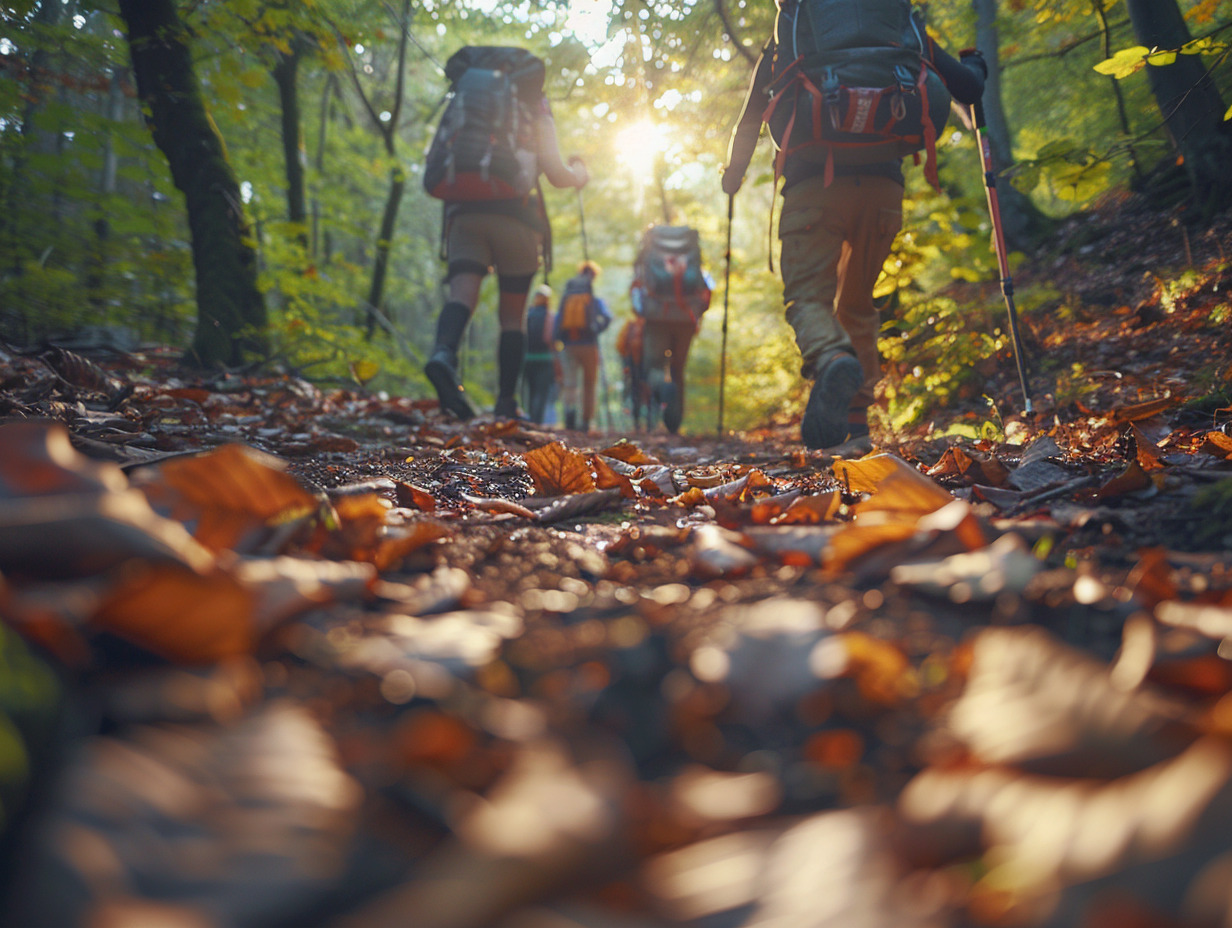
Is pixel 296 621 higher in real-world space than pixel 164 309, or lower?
lower

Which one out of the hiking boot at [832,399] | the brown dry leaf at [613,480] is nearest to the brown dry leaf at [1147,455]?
the brown dry leaf at [613,480]

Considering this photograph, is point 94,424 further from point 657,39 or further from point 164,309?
point 657,39

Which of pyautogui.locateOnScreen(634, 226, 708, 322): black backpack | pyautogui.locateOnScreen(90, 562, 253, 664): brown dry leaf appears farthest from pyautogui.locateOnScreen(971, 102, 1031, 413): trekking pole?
pyautogui.locateOnScreen(634, 226, 708, 322): black backpack

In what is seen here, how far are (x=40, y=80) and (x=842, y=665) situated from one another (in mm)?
A: 7440

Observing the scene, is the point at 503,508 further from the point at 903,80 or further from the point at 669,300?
the point at 669,300

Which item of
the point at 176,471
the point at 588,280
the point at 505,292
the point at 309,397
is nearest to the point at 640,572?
the point at 176,471

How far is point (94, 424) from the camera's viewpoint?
228cm

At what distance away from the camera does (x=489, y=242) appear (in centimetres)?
521

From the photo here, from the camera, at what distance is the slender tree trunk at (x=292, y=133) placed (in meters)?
8.45

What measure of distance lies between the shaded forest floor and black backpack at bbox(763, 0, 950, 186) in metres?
2.64

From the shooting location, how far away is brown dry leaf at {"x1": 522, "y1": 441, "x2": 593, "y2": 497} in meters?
2.03

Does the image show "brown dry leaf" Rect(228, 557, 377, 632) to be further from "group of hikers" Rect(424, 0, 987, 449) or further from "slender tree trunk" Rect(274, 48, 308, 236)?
"slender tree trunk" Rect(274, 48, 308, 236)

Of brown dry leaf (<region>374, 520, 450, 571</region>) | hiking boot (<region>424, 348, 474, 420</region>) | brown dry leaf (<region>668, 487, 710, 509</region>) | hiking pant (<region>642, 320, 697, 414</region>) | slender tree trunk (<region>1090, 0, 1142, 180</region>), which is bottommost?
brown dry leaf (<region>668, 487, 710, 509</region>)

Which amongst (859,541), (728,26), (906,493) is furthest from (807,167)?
(728,26)
